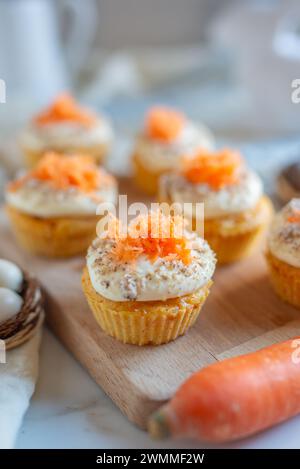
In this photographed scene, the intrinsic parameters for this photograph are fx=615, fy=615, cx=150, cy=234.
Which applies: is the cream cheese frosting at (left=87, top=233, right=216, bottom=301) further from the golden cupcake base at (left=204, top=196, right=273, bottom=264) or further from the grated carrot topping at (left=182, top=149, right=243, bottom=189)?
the grated carrot topping at (left=182, top=149, right=243, bottom=189)

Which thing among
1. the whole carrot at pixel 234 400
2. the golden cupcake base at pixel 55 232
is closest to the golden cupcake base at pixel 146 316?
the whole carrot at pixel 234 400

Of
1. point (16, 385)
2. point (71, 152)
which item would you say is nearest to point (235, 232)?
point (16, 385)

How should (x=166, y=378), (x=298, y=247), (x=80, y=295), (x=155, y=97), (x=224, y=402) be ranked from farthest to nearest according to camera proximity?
(x=155, y=97)
(x=80, y=295)
(x=298, y=247)
(x=166, y=378)
(x=224, y=402)

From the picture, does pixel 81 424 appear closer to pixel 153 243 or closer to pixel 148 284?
pixel 148 284

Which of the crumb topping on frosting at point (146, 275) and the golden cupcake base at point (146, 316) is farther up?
the crumb topping on frosting at point (146, 275)

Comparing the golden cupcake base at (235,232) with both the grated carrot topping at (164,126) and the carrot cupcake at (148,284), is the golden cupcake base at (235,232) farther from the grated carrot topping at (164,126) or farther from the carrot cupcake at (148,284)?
the grated carrot topping at (164,126)
